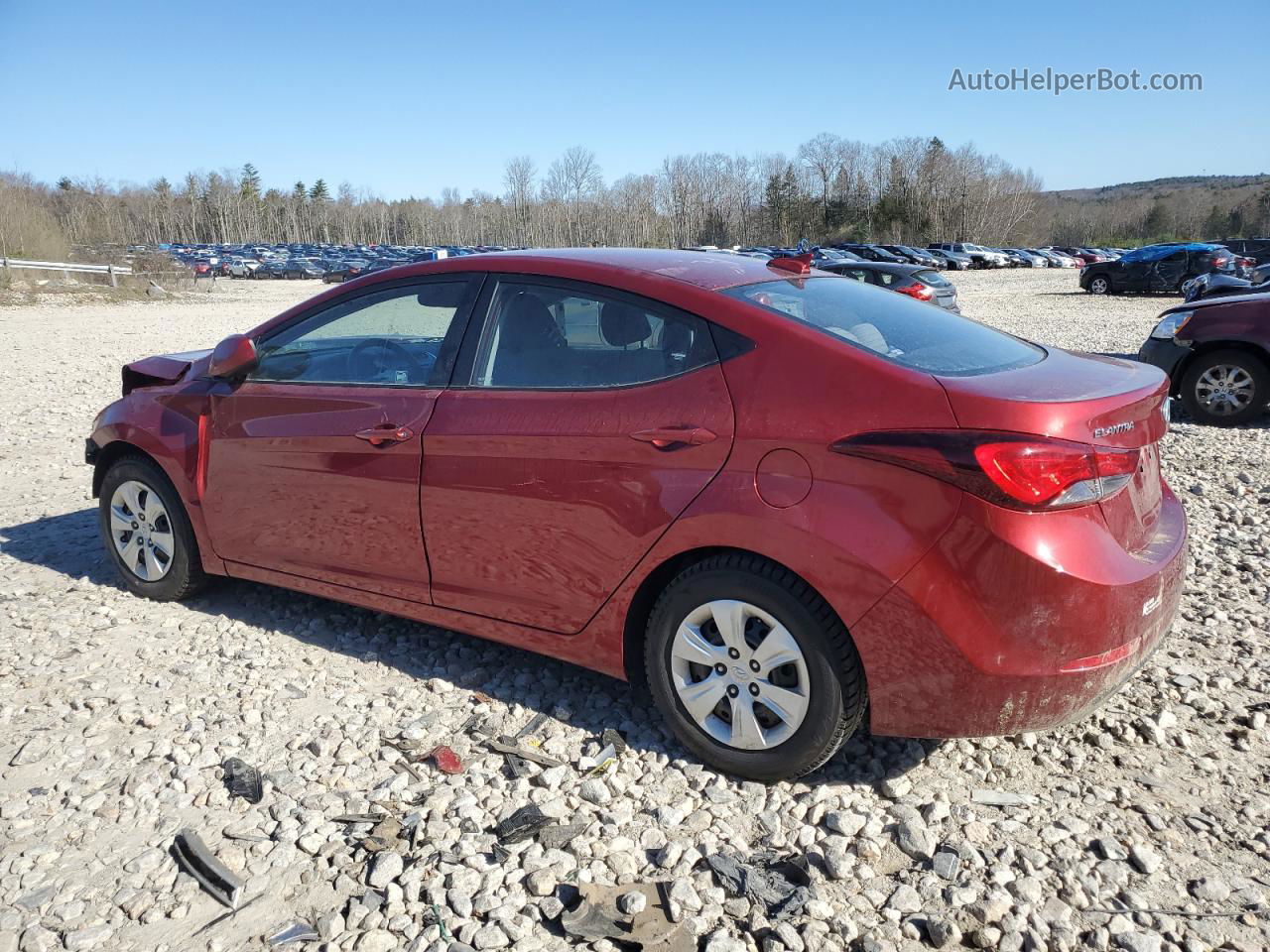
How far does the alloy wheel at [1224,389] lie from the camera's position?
29.1ft

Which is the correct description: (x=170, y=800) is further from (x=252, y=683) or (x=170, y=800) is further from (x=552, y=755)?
(x=552, y=755)

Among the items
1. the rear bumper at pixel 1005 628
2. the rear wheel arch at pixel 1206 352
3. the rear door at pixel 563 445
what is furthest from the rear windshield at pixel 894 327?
the rear wheel arch at pixel 1206 352

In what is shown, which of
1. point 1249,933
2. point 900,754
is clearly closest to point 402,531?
point 900,754

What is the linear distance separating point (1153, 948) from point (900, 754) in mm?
1043

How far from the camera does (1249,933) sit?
97.3 inches

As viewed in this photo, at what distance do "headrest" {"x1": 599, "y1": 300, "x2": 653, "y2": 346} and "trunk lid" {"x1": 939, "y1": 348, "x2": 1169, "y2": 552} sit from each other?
3.39 feet

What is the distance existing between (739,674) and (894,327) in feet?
4.41

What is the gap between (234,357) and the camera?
4289 millimetres

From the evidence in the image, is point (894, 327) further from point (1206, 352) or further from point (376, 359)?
point (1206, 352)

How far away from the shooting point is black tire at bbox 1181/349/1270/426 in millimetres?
8797

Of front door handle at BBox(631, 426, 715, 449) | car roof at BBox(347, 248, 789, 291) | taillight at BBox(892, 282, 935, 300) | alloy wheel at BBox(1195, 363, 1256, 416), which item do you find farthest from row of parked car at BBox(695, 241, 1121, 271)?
front door handle at BBox(631, 426, 715, 449)

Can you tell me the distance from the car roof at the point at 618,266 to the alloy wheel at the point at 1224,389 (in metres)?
6.96

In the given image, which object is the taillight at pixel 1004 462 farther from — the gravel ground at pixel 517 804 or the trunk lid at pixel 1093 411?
the gravel ground at pixel 517 804

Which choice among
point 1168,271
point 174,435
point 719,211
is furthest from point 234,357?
point 719,211
